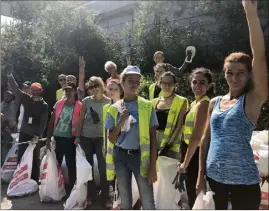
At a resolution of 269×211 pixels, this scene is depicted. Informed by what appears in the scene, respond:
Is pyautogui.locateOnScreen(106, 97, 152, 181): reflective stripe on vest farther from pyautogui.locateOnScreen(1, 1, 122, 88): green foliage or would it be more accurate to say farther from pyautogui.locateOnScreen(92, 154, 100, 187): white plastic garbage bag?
pyautogui.locateOnScreen(1, 1, 122, 88): green foliage

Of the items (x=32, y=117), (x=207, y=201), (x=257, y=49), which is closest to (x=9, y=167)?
(x=32, y=117)

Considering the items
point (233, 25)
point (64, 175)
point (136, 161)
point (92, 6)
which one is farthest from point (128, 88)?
point (92, 6)

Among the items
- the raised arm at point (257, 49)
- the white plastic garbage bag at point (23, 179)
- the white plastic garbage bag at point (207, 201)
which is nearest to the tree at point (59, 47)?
the white plastic garbage bag at point (23, 179)

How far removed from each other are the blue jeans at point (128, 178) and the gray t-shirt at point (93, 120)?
1.43 meters

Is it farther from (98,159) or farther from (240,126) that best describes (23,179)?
(240,126)

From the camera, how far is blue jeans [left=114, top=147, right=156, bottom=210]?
3109 millimetres

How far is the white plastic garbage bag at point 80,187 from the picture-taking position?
4301 mm

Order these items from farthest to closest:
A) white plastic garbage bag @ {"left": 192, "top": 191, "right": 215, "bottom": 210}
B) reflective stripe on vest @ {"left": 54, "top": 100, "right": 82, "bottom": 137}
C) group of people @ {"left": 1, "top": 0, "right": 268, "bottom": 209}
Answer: reflective stripe on vest @ {"left": 54, "top": 100, "right": 82, "bottom": 137}, white plastic garbage bag @ {"left": 192, "top": 191, "right": 215, "bottom": 210}, group of people @ {"left": 1, "top": 0, "right": 268, "bottom": 209}

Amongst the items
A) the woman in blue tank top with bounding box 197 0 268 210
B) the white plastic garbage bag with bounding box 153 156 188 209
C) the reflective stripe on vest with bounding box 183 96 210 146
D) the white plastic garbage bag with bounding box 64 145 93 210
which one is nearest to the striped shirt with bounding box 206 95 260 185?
the woman in blue tank top with bounding box 197 0 268 210

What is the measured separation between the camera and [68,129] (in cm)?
472

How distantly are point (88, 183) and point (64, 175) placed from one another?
545 millimetres

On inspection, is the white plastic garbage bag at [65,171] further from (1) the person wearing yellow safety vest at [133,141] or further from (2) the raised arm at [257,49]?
(2) the raised arm at [257,49]

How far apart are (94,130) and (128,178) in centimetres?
152

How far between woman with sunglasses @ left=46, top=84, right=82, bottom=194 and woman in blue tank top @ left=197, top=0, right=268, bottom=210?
269 centimetres
